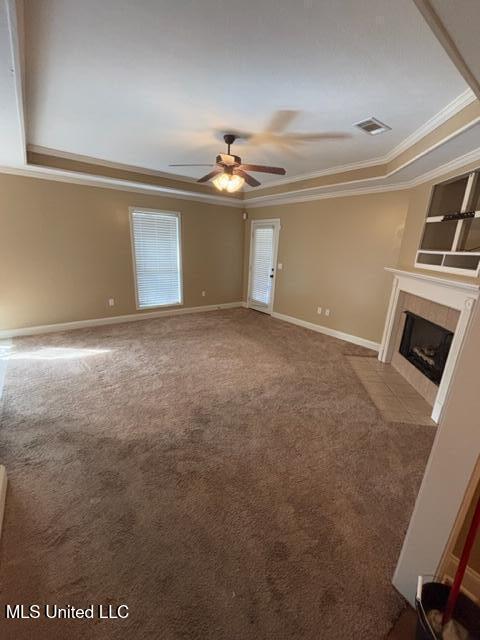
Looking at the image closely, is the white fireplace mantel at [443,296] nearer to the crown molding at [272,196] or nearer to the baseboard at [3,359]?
the crown molding at [272,196]

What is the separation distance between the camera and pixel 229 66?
5.89 ft

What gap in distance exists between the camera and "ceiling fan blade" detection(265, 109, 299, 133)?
7.82 ft

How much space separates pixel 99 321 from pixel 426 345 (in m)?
5.24

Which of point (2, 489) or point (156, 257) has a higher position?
point (156, 257)

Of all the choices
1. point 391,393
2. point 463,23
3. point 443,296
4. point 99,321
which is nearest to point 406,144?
point 443,296

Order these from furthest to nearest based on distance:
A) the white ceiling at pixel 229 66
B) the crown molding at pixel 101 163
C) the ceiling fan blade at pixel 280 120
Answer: the crown molding at pixel 101 163 → the ceiling fan blade at pixel 280 120 → the white ceiling at pixel 229 66

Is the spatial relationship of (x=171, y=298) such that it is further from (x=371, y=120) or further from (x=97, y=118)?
(x=371, y=120)

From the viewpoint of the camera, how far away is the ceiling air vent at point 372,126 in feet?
7.98

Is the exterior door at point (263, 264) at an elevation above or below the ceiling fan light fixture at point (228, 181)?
below

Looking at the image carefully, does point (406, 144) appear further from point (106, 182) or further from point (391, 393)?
point (106, 182)

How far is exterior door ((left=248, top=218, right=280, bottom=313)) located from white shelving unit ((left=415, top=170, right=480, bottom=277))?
2.90 metres

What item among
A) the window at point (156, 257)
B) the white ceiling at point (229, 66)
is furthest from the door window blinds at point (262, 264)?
Answer: the white ceiling at point (229, 66)

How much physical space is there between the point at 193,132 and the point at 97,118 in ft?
3.16

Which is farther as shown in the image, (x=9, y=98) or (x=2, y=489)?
(x=9, y=98)
